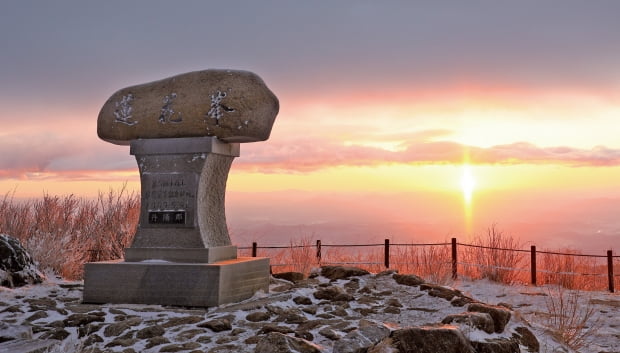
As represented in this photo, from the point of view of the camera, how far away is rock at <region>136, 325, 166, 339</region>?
6316 millimetres

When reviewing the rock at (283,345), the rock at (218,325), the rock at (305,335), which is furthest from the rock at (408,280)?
the rock at (283,345)

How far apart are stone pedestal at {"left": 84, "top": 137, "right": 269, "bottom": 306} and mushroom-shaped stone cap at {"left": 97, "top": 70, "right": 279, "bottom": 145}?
19cm

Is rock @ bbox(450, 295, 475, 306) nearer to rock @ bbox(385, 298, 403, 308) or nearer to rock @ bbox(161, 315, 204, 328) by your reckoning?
rock @ bbox(385, 298, 403, 308)

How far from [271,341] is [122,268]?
3370 millimetres

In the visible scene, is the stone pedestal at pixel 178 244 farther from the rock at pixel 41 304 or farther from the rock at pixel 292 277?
the rock at pixel 292 277

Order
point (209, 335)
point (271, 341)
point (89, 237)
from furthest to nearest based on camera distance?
point (89, 237) < point (209, 335) < point (271, 341)

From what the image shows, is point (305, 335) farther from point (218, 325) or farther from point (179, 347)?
point (179, 347)

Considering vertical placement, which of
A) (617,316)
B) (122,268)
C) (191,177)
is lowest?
(617,316)

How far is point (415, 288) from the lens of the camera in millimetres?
9109

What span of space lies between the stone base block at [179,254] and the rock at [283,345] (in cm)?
263

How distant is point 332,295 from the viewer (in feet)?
26.5

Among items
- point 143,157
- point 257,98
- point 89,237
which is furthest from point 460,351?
point 89,237

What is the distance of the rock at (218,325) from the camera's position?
6414 mm

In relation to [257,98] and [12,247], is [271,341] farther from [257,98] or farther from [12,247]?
[12,247]
